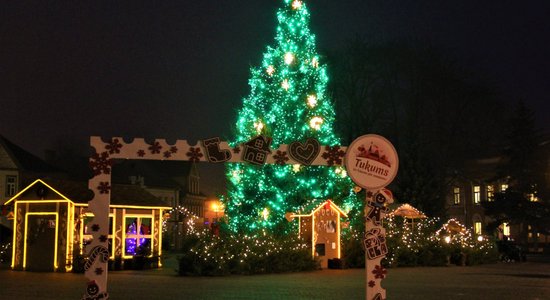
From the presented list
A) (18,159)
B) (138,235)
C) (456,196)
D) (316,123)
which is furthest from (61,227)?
(456,196)

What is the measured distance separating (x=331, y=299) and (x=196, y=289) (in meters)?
4.48

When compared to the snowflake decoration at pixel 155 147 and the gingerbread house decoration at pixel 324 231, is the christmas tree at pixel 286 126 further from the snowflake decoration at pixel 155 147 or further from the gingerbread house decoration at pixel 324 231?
the snowflake decoration at pixel 155 147

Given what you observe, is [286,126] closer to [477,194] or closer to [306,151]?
[306,151]

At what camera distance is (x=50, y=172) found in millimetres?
63906

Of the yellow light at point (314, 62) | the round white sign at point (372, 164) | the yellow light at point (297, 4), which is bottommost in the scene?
the round white sign at point (372, 164)

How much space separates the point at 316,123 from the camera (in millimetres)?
33031

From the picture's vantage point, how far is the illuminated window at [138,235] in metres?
29.1

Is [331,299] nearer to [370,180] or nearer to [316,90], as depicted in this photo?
[370,180]

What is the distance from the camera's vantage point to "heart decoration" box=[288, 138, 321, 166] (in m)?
11.7

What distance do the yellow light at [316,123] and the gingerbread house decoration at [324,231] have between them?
4.65 metres

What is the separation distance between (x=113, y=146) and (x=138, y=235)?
60.8 feet

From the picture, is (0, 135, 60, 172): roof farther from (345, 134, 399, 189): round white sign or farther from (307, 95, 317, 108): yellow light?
(345, 134, 399, 189): round white sign

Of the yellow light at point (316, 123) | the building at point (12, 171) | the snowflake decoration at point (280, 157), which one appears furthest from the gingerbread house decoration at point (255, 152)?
the building at point (12, 171)

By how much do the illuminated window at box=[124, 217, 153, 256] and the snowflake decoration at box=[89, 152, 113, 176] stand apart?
17898mm
